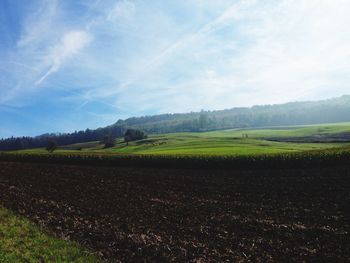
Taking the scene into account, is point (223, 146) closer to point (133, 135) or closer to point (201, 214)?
point (201, 214)

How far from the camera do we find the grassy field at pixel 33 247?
46.6 ft

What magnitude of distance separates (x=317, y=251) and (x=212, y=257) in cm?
415

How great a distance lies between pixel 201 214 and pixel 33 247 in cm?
919

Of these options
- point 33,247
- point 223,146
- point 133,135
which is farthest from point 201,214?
point 133,135

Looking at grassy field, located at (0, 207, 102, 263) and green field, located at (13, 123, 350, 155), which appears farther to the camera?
green field, located at (13, 123, 350, 155)

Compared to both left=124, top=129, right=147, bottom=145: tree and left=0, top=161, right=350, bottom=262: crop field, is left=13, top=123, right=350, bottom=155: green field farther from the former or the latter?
left=0, top=161, right=350, bottom=262: crop field

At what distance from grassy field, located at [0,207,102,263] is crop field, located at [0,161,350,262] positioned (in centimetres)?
69

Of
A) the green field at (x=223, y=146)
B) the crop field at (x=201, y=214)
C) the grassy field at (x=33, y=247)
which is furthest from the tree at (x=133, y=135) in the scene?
the grassy field at (x=33, y=247)

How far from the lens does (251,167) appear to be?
41.0 metres

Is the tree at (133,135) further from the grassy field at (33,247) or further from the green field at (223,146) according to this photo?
the grassy field at (33,247)

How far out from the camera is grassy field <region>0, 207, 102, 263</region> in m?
14.2

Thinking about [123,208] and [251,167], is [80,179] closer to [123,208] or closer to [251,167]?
[123,208]

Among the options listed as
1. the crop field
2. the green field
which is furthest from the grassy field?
the green field

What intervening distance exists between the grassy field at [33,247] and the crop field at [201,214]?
2.26 feet
